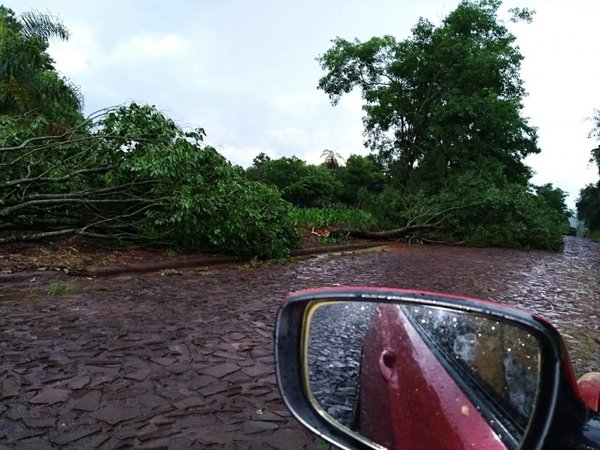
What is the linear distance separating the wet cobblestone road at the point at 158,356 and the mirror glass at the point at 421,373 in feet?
4.36

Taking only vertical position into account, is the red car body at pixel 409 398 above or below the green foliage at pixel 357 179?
below

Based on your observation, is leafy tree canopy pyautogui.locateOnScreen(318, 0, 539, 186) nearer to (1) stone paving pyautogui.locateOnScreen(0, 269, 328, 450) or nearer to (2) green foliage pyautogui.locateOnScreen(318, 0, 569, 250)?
(2) green foliage pyautogui.locateOnScreen(318, 0, 569, 250)

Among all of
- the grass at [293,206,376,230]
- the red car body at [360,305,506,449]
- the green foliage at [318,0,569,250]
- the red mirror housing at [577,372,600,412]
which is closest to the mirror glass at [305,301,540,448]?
the red car body at [360,305,506,449]

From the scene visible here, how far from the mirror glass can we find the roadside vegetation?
613cm

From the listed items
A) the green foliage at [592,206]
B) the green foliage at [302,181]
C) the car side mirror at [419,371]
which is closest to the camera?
the car side mirror at [419,371]

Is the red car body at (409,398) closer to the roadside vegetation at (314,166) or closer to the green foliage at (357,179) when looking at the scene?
the roadside vegetation at (314,166)

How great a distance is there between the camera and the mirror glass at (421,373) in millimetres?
825

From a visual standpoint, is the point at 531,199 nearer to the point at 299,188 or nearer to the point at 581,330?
the point at 581,330

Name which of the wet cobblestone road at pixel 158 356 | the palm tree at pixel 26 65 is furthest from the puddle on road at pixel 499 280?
the palm tree at pixel 26 65

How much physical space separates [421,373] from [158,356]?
2659 mm

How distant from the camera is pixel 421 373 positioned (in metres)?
0.96

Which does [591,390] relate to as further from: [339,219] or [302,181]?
[302,181]

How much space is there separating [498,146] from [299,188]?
13279 millimetres

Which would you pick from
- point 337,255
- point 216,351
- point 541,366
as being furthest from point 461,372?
point 337,255
